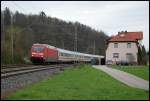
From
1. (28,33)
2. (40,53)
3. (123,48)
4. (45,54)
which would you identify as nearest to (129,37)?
(123,48)

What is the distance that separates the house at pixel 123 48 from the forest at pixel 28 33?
748cm

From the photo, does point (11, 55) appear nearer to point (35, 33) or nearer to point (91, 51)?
point (35, 33)

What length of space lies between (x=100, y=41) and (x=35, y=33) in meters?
48.7

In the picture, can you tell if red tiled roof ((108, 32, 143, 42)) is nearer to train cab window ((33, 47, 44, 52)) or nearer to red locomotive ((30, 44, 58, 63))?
red locomotive ((30, 44, 58, 63))

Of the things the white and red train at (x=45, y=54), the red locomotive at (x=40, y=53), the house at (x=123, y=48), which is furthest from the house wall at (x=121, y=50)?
the red locomotive at (x=40, y=53)

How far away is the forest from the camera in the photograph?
171 feet

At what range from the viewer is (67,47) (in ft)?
318

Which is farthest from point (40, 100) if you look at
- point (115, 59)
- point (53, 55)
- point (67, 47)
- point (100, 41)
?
point (100, 41)

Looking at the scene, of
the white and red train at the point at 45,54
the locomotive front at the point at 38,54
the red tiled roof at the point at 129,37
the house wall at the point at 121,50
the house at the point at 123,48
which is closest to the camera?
the locomotive front at the point at 38,54

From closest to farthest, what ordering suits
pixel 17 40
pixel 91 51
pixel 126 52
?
pixel 17 40, pixel 126 52, pixel 91 51

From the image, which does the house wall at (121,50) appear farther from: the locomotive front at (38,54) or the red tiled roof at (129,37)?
the locomotive front at (38,54)

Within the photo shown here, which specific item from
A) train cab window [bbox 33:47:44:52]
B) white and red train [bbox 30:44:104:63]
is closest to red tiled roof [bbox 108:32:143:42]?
white and red train [bbox 30:44:104:63]

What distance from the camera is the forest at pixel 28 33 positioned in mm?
52188

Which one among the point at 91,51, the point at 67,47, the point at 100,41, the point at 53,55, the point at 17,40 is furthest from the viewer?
the point at 91,51
